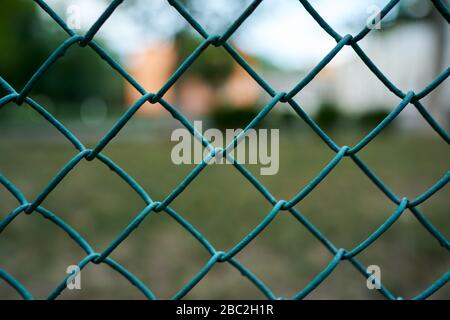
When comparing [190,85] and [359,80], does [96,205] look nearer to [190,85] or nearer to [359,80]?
[190,85]

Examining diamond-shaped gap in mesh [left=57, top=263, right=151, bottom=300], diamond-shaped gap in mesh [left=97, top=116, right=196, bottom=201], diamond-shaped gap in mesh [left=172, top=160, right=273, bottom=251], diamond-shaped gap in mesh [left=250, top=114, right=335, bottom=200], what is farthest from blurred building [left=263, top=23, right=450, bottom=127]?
diamond-shaped gap in mesh [left=57, top=263, right=151, bottom=300]

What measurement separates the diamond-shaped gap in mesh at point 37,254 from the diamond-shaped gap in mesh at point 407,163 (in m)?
3.65

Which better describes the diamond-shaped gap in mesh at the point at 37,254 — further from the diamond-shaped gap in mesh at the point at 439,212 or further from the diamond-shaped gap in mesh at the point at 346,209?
the diamond-shaped gap in mesh at the point at 439,212

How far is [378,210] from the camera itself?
4004mm

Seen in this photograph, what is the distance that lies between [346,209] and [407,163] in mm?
3691

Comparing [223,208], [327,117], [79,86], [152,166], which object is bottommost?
[223,208]

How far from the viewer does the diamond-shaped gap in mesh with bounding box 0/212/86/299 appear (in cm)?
239

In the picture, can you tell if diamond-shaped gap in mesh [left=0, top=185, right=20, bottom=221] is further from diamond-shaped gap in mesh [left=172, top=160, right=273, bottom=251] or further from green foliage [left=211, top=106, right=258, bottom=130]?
green foliage [left=211, top=106, right=258, bottom=130]

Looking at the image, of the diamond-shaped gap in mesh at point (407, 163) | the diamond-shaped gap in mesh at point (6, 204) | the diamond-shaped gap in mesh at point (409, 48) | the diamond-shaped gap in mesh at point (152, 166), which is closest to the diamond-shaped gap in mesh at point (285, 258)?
the diamond-shaped gap in mesh at point (152, 166)

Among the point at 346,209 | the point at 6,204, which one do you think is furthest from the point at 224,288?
the point at 6,204

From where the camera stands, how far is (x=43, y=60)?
57.1ft

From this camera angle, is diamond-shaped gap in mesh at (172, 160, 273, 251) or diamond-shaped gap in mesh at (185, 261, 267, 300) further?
diamond-shaped gap in mesh at (172, 160, 273, 251)

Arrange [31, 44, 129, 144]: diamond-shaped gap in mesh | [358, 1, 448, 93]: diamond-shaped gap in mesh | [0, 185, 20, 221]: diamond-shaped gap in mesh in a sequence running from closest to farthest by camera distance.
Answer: [0, 185, 20, 221]: diamond-shaped gap in mesh
[358, 1, 448, 93]: diamond-shaped gap in mesh
[31, 44, 129, 144]: diamond-shaped gap in mesh
